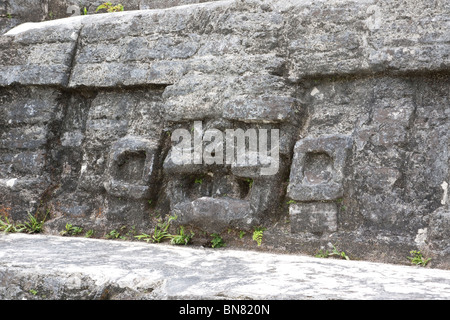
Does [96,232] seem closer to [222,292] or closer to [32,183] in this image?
[32,183]

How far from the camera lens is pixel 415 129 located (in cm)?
327

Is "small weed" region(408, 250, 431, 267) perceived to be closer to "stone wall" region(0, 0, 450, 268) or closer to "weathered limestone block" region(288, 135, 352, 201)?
"stone wall" region(0, 0, 450, 268)

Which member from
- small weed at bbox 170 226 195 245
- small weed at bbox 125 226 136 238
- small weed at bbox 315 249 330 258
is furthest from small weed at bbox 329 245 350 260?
small weed at bbox 125 226 136 238

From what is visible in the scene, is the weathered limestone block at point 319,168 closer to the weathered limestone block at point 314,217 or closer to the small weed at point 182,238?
the weathered limestone block at point 314,217

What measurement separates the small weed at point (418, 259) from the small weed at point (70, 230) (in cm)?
224

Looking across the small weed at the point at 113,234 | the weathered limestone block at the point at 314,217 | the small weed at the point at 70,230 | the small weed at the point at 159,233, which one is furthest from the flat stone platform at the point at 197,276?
the small weed at the point at 70,230

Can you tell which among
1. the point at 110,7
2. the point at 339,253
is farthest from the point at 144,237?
the point at 110,7

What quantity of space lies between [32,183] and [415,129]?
265cm

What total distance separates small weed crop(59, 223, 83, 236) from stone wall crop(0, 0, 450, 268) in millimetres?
60

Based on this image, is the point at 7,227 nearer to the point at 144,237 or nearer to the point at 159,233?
the point at 144,237

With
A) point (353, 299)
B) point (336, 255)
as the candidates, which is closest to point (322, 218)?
point (336, 255)

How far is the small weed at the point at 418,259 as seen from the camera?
3.01 m

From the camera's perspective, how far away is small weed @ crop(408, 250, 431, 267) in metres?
3.01

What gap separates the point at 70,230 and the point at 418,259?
7.73 ft
